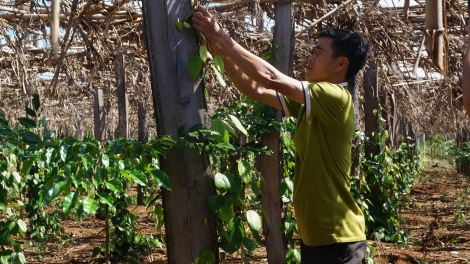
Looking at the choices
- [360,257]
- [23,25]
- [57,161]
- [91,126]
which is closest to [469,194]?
[23,25]

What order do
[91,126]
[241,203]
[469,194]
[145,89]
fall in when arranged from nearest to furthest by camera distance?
[241,203] → [145,89] → [469,194] → [91,126]

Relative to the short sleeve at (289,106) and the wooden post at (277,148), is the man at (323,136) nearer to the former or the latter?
the short sleeve at (289,106)

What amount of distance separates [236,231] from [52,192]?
0.90 metres

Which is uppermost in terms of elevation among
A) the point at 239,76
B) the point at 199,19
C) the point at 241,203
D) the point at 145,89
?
the point at 145,89

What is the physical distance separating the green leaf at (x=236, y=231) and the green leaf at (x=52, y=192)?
0.83 meters

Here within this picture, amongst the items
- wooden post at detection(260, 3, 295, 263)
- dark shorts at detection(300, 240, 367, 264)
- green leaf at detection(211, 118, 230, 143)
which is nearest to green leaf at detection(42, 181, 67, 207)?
green leaf at detection(211, 118, 230, 143)

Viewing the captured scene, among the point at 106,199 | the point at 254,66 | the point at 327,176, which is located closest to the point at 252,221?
the point at 327,176

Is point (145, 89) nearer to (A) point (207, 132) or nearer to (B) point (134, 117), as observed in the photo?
(A) point (207, 132)

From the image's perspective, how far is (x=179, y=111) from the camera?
2324 millimetres

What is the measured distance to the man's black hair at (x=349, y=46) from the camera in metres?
2.50


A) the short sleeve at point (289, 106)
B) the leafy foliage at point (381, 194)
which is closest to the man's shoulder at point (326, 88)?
the short sleeve at point (289, 106)

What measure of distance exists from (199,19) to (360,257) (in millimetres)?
1156

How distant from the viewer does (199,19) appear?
229 centimetres

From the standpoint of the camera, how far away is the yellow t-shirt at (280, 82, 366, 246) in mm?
2357
